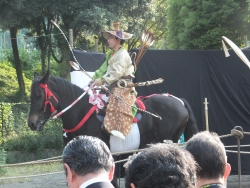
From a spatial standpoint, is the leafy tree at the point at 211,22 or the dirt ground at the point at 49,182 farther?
the leafy tree at the point at 211,22

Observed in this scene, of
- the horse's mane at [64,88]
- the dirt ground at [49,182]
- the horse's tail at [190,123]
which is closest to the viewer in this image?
the horse's mane at [64,88]

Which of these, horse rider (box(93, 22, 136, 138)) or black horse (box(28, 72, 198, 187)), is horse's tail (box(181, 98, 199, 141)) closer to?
black horse (box(28, 72, 198, 187))

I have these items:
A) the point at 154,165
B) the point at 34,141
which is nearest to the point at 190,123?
the point at 154,165

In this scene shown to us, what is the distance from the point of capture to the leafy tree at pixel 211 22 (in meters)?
12.6

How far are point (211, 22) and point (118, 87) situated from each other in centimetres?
723

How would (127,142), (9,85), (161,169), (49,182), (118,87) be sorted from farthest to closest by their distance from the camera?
(9,85), (49,182), (127,142), (118,87), (161,169)

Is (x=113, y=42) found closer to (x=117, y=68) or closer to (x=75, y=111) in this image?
(x=117, y=68)

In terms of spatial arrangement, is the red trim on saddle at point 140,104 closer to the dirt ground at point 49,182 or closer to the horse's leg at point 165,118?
the horse's leg at point 165,118

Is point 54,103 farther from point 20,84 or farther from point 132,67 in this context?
point 20,84

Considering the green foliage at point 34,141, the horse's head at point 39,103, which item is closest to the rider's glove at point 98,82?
the horse's head at point 39,103

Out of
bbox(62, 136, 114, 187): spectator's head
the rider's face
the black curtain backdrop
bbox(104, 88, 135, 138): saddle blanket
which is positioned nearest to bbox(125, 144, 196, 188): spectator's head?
bbox(62, 136, 114, 187): spectator's head

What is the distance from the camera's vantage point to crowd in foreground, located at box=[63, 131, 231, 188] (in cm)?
175

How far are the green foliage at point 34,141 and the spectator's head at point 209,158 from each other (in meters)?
10.5

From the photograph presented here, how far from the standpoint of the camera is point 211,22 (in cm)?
1295
